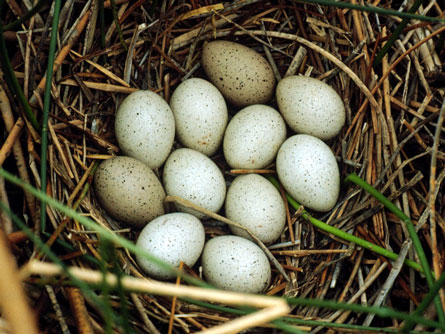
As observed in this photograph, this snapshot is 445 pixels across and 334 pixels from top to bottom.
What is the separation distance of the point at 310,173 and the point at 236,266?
36 cm

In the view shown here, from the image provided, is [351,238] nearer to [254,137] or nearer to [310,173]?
[310,173]

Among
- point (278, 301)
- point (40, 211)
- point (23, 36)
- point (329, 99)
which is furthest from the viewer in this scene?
point (329, 99)

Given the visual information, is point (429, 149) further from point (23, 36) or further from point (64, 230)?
point (23, 36)

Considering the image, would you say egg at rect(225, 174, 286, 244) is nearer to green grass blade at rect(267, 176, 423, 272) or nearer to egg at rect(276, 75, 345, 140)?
green grass blade at rect(267, 176, 423, 272)

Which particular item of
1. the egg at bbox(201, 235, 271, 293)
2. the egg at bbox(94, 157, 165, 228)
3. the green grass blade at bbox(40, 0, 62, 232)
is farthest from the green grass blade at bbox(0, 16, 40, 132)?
the egg at bbox(201, 235, 271, 293)

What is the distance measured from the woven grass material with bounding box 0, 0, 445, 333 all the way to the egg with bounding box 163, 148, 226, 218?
72 millimetres

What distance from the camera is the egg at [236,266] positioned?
1.23 m

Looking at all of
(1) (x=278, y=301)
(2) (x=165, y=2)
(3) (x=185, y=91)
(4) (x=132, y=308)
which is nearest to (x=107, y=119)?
(3) (x=185, y=91)

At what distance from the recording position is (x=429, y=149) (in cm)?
124

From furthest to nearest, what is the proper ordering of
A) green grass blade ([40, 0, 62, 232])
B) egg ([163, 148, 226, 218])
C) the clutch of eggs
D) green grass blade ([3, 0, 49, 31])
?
egg ([163, 148, 226, 218]) → the clutch of eggs → green grass blade ([40, 0, 62, 232]) → green grass blade ([3, 0, 49, 31])

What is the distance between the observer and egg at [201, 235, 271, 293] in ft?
→ 4.04

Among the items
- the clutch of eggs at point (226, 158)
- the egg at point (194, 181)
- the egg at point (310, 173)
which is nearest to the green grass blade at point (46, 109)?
the clutch of eggs at point (226, 158)

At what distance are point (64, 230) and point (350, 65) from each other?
→ 100 cm

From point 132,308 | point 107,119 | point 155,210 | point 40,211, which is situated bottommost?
point 132,308
